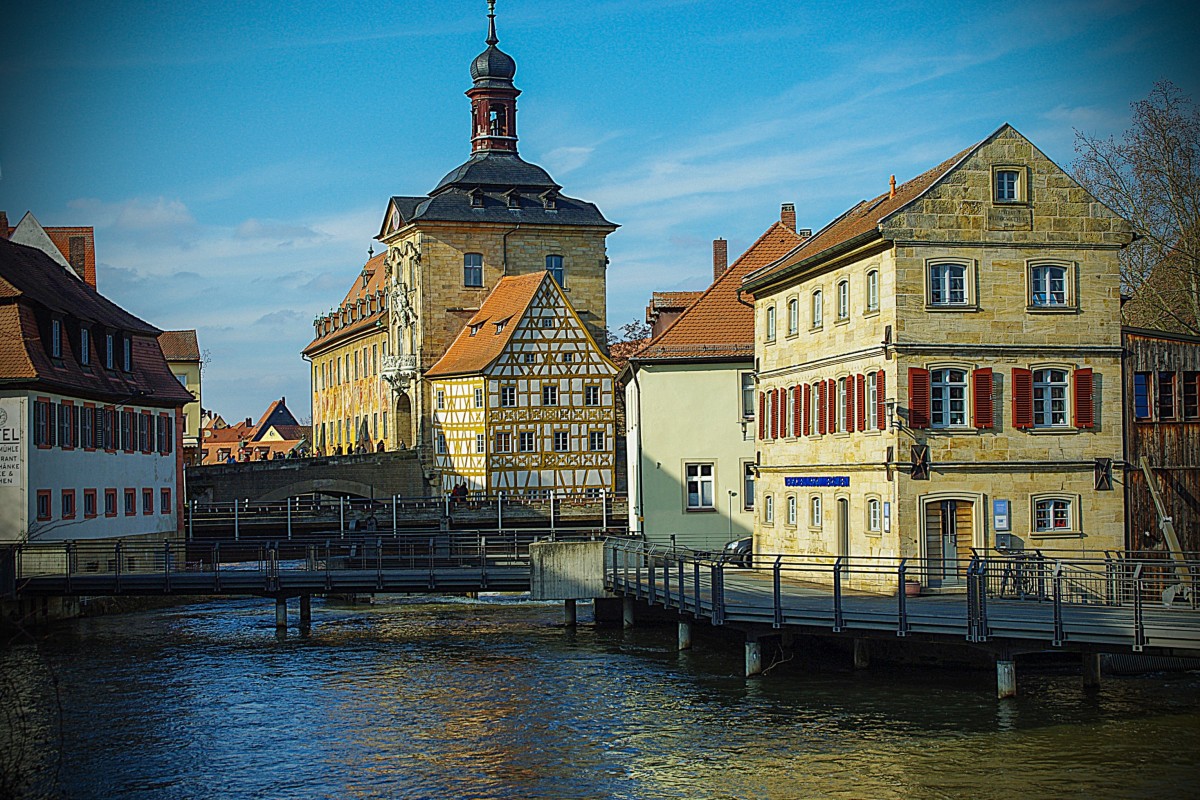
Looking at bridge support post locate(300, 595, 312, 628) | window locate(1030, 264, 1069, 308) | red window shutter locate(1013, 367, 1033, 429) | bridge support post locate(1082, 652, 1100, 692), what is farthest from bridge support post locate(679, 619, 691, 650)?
bridge support post locate(300, 595, 312, 628)

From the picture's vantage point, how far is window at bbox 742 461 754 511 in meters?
45.6

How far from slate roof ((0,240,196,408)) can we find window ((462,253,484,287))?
24534mm

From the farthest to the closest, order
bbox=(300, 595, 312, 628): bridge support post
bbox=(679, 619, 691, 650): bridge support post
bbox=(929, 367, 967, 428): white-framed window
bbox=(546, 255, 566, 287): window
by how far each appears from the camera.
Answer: bbox=(546, 255, 566, 287): window → bbox=(300, 595, 312, 628): bridge support post → bbox=(679, 619, 691, 650): bridge support post → bbox=(929, 367, 967, 428): white-framed window

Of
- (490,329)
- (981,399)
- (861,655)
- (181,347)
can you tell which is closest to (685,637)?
(861,655)

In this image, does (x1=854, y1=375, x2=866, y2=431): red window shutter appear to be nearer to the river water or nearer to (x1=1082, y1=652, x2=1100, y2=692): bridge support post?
the river water

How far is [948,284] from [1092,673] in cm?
884

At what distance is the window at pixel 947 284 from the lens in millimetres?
32375

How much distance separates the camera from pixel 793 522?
126 feet

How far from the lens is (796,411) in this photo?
3844 centimetres

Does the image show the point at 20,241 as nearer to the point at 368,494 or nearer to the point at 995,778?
the point at 368,494

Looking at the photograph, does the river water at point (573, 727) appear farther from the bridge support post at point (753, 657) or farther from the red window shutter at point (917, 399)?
the red window shutter at point (917, 399)

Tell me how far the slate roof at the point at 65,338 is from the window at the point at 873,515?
20.3 metres

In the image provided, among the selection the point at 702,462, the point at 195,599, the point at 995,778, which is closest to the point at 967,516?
the point at 995,778

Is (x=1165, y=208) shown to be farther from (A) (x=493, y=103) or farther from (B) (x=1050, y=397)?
(A) (x=493, y=103)
